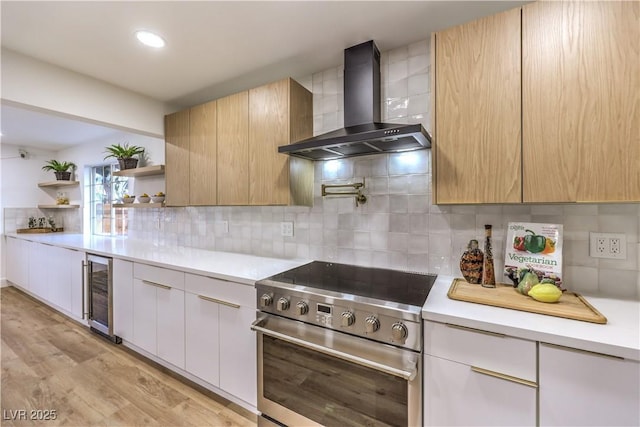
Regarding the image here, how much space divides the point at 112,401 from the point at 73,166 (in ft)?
13.9

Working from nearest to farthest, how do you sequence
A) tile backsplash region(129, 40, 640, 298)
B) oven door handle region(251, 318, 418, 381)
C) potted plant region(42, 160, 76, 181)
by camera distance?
1. oven door handle region(251, 318, 418, 381)
2. tile backsplash region(129, 40, 640, 298)
3. potted plant region(42, 160, 76, 181)

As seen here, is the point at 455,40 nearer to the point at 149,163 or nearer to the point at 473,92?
the point at 473,92

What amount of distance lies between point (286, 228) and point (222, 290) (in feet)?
2.42

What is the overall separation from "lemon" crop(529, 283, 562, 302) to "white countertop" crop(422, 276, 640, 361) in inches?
5.1

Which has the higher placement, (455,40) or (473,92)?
(455,40)

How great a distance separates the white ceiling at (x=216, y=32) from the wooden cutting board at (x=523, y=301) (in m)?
1.46

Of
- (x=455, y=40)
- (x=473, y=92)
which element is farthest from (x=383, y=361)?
(x=455, y=40)

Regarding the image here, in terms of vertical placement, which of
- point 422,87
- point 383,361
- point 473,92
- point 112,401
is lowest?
point 112,401

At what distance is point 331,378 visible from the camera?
1.29m

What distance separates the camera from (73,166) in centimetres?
438

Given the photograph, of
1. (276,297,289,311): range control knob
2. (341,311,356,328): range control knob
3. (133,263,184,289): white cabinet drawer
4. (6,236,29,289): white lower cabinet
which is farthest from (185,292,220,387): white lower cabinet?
(6,236,29,289): white lower cabinet

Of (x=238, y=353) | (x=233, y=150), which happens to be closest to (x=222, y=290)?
(x=238, y=353)

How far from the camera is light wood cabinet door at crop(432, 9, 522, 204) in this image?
1.20 meters

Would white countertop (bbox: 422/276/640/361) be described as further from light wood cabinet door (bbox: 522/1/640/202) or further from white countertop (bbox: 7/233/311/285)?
white countertop (bbox: 7/233/311/285)
